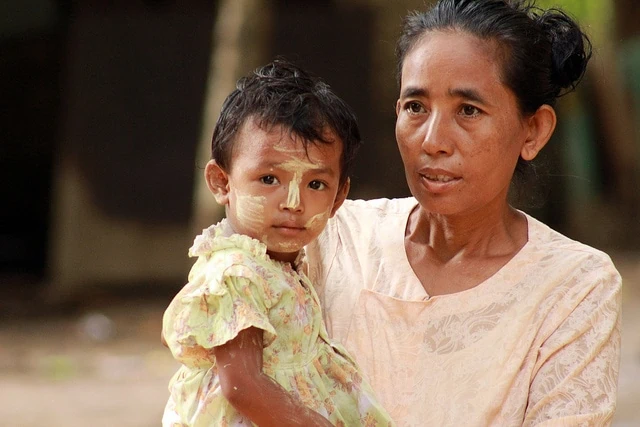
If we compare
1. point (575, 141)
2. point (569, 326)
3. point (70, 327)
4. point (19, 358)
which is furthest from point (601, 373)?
point (575, 141)

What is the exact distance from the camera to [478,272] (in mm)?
3076

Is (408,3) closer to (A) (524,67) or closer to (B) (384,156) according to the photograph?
(B) (384,156)

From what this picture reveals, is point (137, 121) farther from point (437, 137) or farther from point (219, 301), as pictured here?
point (219, 301)

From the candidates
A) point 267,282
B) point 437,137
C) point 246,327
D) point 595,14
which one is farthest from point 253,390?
point 595,14

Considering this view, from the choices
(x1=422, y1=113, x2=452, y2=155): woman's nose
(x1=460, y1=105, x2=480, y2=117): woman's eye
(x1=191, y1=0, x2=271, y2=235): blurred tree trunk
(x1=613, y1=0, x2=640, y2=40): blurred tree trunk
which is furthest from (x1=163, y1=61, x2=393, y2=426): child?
(x1=613, y1=0, x2=640, y2=40): blurred tree trunk

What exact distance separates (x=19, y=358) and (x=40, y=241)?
3.81m

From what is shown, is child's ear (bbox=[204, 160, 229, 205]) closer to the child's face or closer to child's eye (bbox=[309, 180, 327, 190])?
the child's face

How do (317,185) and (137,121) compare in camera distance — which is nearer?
(317,185)

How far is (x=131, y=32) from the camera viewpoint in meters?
10.3

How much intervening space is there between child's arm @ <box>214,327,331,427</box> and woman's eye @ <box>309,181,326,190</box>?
400 mm

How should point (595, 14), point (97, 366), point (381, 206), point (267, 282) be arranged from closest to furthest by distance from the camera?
point (267, 282), point (381, 206), point (97, 366), point (595, 14)

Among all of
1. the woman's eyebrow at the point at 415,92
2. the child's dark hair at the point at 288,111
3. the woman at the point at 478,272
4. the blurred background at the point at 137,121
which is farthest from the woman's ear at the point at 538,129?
the blurred background at the point at 137,121

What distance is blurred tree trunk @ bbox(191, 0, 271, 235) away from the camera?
8422 mm

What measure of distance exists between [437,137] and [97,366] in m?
6.22
